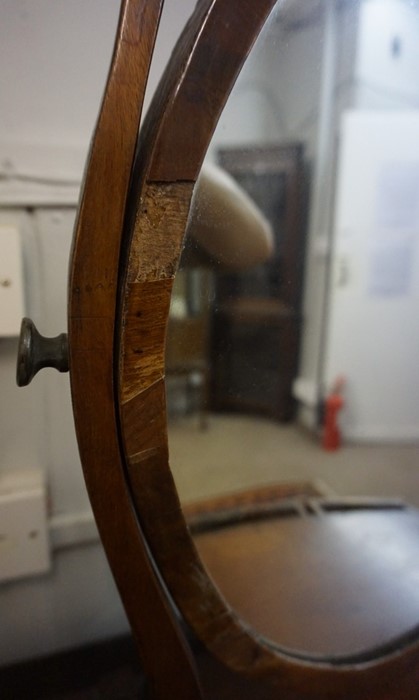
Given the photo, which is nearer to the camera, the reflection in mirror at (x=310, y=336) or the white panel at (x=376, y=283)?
the reflection in mirror at (x=310, y=336)

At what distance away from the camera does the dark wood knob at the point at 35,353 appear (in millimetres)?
277

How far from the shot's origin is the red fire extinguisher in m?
1.10

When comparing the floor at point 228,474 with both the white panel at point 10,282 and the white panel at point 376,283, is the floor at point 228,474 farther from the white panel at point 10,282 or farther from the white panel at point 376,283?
the white panel at point 10,282

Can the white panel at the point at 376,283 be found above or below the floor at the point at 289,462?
above

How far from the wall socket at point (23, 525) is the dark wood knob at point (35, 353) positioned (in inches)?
14.9

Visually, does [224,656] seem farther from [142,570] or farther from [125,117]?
[125,117]

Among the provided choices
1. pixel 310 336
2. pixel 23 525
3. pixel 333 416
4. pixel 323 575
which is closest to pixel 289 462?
pixel 333 416

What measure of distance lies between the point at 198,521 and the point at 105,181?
503 millimetres

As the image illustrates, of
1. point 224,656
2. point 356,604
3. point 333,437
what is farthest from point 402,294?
point 224,656

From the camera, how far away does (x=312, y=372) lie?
3.38 feet

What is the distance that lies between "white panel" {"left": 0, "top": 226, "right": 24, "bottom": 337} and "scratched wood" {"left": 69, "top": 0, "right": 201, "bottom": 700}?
13.0 inches

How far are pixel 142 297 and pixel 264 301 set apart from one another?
1.48ft

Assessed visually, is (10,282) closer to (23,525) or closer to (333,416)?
(23,525)

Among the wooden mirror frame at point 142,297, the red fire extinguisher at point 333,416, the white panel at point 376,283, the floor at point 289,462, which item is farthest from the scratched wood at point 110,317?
the red fire extinguisher at point 333,416
